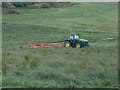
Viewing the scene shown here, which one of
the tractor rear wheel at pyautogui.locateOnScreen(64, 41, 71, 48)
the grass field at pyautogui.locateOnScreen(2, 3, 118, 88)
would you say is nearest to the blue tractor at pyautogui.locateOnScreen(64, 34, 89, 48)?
the tractor rear wheel at pyautogui.locateOnScreen(64, 41, 71, 48)

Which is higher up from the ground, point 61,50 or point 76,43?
point 61,50

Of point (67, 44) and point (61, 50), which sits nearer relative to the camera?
point (61, 50)

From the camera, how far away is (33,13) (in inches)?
1508

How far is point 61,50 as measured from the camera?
18797mm

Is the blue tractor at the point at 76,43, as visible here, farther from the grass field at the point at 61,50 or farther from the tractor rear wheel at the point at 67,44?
the grass field at the point at 61,50

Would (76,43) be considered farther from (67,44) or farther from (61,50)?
(61,50)

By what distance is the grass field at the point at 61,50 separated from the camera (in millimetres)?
11375

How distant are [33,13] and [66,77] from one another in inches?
1077

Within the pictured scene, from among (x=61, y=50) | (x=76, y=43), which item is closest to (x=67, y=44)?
(x=76, y=43)

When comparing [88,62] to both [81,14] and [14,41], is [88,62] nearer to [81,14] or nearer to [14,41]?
[14,41]

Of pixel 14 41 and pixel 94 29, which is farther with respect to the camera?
pixel 94 29

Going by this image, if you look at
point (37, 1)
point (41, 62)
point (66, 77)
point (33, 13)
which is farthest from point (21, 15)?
point (66, 77)

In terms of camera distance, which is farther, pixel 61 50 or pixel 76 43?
pixel 76 43

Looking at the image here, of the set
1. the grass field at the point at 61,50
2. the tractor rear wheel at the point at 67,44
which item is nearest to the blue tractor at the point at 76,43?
the tractor rear wheel at the point at 67,44
